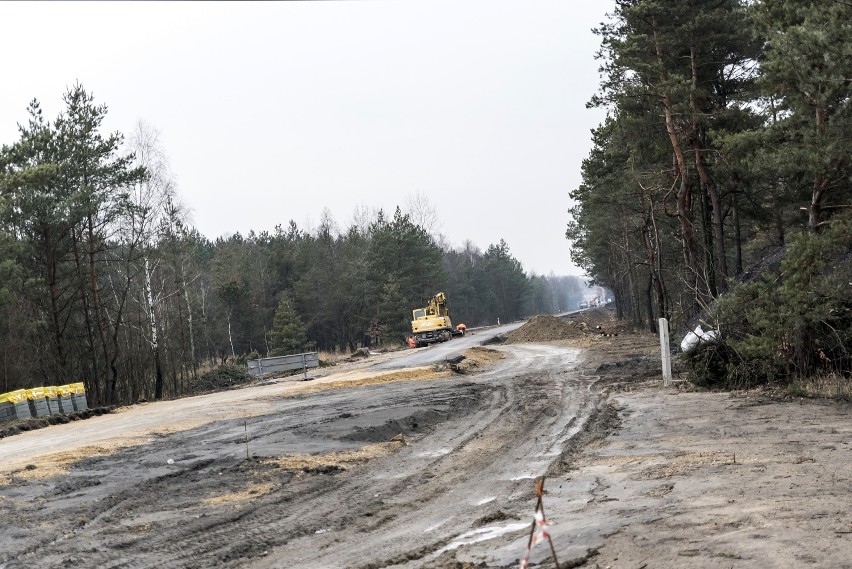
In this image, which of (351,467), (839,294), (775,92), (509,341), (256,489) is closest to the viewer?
(256,489)

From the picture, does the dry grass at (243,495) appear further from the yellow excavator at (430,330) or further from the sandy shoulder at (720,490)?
the yellow excavator at (430,330)

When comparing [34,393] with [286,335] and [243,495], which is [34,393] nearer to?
[243,495]

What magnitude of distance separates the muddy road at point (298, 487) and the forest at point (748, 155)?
447cm

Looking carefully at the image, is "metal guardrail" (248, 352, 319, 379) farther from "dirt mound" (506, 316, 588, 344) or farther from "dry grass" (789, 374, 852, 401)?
"dry grass" (789, 374, 852, 401)

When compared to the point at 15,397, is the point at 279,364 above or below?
below

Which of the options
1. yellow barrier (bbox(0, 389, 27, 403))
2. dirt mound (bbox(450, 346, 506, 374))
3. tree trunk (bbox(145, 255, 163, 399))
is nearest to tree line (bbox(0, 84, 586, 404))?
tree trunk (bbox(145, 255, 163, 399))

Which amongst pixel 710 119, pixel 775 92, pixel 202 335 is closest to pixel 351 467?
pixel 775 92

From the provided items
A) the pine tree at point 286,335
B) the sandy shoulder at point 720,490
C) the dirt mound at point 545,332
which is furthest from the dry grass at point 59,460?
the pine tree at point 286,335

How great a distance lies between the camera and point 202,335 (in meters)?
Answer: 63.1

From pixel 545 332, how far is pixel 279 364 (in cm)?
2299

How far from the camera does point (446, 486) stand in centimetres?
1116

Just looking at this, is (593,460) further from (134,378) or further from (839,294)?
(134,378)

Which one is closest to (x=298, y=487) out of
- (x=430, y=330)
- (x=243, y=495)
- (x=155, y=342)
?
(x=243, y=495)

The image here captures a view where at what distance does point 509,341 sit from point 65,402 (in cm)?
3110
